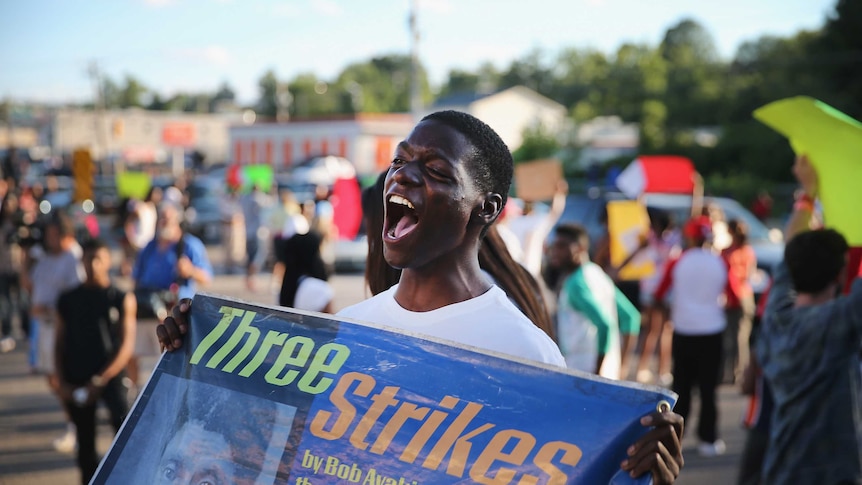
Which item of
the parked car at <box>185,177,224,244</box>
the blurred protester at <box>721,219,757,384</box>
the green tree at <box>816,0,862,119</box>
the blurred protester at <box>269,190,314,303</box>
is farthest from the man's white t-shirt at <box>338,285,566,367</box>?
the green tree at <box>816,0,862,119</box>

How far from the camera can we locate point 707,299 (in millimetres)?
7367

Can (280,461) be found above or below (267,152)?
above

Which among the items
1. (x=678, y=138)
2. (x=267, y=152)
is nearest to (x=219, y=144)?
(x=267, y=152)

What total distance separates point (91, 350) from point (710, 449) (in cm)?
467

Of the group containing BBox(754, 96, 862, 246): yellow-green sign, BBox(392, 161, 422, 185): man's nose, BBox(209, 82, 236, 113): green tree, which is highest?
BBox(392, 161, 422, 185): man's nose

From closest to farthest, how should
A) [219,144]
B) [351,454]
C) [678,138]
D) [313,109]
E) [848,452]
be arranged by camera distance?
[351,454]
[848,452]
[678,138]
[219,144]
[313,109]

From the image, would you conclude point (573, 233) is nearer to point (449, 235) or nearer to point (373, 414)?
point (449, 235)

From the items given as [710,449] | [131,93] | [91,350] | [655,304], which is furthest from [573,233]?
[131,93]

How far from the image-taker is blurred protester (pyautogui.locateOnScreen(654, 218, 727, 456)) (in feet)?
23.2

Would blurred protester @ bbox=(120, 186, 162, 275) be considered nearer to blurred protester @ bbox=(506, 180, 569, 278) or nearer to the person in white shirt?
blurred protester @ bbox=(506, 180, 569, 278)

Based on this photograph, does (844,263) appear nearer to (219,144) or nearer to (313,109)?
(219,144)

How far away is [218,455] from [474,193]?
0.89 meters

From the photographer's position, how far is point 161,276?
7.53 metres

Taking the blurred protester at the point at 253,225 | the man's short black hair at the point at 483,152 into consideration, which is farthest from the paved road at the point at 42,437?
the blurred protester at the point at 253,225
